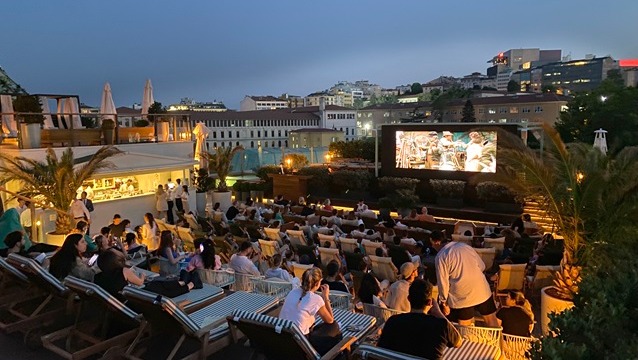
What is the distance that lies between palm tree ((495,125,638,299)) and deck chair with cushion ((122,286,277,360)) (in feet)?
13.2

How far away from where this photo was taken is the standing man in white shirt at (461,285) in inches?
219

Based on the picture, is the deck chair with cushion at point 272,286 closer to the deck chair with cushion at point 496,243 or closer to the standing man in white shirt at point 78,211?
the deck chair with cushion at point 496,243

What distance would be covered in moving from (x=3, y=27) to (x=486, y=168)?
119168 millimetres

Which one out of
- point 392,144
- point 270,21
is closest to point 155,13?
point 270,21

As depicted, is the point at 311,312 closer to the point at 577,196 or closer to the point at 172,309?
the point at 172,309

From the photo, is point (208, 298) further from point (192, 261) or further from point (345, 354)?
point (345, 354)

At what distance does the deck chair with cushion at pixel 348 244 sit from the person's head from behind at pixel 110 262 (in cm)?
470

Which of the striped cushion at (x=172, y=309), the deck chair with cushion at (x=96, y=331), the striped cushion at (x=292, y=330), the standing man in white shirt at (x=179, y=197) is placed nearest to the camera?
the striped cushion at (x=292, y=330)

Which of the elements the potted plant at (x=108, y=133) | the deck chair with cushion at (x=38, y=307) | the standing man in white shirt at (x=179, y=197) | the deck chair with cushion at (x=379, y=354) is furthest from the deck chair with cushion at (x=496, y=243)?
the potted plant at (x=108, y=133)

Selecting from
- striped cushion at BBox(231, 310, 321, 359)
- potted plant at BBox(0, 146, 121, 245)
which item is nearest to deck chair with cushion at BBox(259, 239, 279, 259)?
potted plant at BBox(0, 146, 121, 245)

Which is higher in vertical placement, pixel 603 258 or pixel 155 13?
pixel 155 13

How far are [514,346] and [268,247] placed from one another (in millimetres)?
5690

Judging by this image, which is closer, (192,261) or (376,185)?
(192,261)

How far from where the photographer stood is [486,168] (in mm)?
18469
